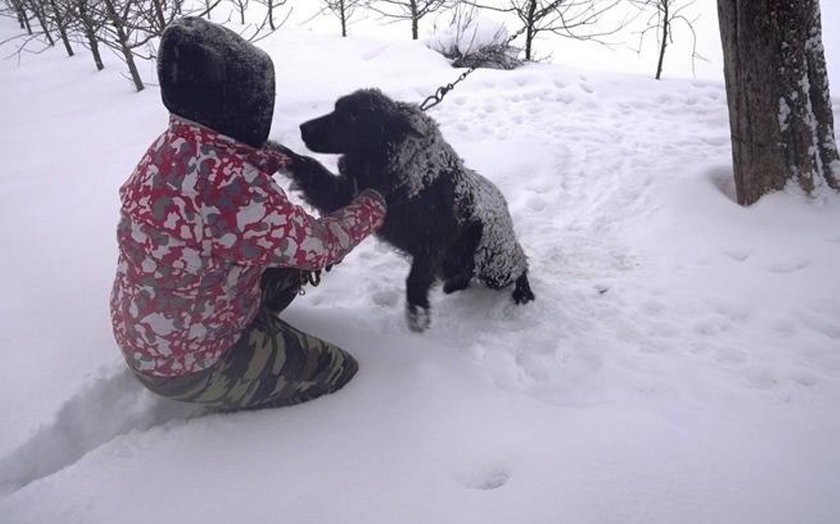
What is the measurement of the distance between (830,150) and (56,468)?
4048 mm

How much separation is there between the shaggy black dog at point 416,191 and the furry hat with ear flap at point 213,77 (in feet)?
1.58

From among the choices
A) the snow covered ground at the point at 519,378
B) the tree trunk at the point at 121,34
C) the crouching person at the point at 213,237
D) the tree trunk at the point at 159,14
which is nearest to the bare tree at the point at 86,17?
the tree trunk at the point at 121,34

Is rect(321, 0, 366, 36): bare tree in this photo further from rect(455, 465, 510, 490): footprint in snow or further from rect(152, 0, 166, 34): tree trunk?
rect(455, 465, 510, 490): footprint in snow

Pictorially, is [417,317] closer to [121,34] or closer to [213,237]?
[213,237]

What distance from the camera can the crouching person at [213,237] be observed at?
1.44 meters

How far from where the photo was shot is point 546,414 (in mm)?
1812

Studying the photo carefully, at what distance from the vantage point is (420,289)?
90.3 inches

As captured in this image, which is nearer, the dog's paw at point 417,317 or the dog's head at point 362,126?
the dog's head at point 362,126

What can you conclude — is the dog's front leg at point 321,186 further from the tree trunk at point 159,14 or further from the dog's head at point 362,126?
the tree trunk at point 159,14

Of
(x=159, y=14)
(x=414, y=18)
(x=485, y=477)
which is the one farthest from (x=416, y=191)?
(x=414, y=18)

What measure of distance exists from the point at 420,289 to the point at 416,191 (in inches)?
18.7

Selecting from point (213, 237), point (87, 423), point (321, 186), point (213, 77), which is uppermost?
point (213, 77)

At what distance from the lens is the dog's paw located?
2.33 meters

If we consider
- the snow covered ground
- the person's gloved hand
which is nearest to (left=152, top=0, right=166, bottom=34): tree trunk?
the snow covered ground
